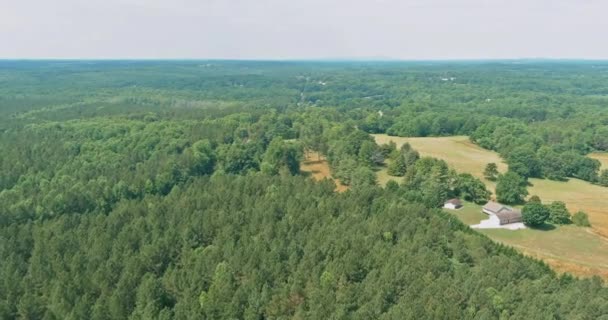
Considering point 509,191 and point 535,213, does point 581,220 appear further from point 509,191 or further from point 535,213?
point 509,191

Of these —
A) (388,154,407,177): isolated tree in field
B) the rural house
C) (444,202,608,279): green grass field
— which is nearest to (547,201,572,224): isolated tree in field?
(444,202,608,279): green grass field

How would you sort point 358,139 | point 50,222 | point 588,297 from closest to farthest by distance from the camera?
point 588,297 → point 50,222 → point 358,139

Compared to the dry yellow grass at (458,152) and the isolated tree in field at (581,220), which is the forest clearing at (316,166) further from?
the isolated tree in field at (581,220)

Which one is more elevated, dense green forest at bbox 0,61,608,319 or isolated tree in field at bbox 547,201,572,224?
dense green forest at bbox 0,61,608,319

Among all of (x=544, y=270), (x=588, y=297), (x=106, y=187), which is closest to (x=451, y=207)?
(x=544, y=270)

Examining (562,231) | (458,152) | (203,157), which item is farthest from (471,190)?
(203,157)

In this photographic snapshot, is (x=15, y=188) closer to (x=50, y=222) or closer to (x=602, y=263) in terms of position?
(x=50, y=222)

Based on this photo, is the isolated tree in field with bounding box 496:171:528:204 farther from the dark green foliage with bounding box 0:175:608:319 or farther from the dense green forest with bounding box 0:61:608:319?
the dark green foliage with bounding box 0:175:608:319
